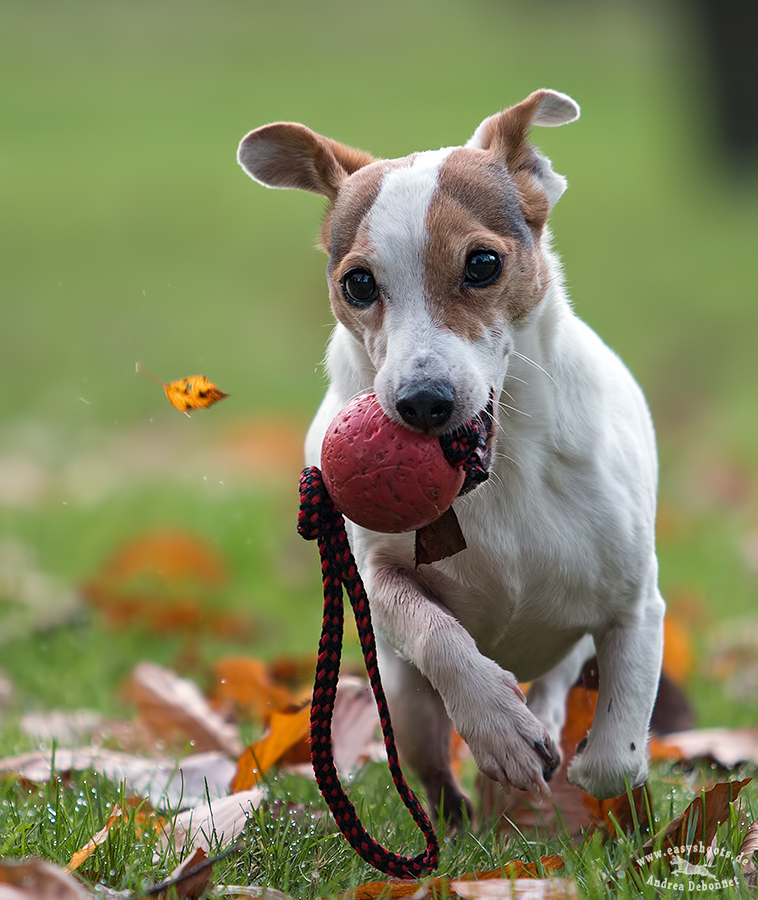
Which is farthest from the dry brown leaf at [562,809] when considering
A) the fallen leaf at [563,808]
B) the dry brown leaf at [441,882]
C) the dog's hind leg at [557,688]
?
the dry brown leaf at [441,882]

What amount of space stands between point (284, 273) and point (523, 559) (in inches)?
316

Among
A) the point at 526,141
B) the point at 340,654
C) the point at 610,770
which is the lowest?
the point at 610,770

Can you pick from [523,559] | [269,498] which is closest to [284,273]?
[269,498]

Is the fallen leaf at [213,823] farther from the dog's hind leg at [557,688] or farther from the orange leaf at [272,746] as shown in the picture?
the dog's hind leg at [557,688]

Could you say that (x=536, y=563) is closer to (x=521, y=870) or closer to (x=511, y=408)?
(x=511, y=408)

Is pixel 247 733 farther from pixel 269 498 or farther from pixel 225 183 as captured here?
pixel 225 183

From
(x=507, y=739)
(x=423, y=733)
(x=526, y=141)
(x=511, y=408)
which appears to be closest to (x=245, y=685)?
(x=423, y=733)

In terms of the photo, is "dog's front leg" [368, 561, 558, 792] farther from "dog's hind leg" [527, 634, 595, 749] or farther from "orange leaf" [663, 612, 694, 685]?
"orange leaf" [663, 612, 694, 685]

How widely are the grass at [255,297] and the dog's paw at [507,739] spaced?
0.19 metres

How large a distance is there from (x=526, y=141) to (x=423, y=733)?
1.32m

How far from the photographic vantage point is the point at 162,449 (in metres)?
7.03

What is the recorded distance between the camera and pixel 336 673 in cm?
236

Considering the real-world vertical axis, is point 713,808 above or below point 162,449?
above

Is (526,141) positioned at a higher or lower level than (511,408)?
higher
